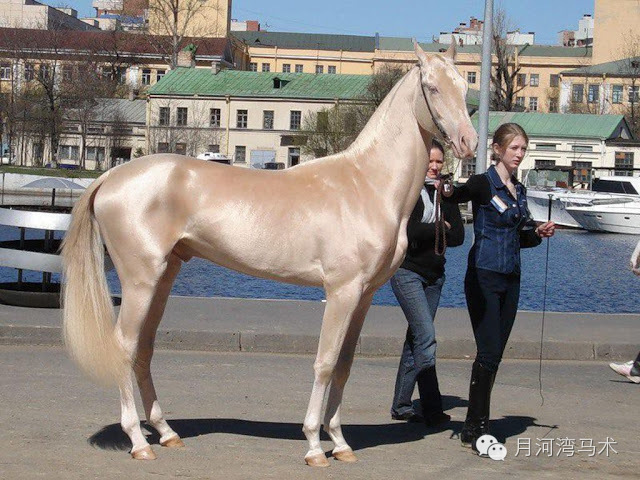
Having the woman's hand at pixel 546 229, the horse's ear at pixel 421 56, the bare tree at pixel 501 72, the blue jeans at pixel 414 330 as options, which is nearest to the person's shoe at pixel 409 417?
the blue jeans at pixel 414 330

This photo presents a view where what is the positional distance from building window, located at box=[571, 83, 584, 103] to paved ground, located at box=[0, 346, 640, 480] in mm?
110734

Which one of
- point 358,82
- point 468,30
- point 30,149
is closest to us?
point 30,149

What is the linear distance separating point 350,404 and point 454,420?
91cm

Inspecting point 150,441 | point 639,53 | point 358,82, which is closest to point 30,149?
point 358,82

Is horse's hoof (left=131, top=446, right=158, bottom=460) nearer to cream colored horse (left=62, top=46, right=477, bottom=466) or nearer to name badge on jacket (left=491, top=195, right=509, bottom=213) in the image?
cream colored horse (left=62, top=46, right=477, bottom=466)

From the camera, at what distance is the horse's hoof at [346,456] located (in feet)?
24.5

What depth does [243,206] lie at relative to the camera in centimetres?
735

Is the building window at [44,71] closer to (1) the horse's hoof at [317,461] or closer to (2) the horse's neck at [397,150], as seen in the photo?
(2) the horse's neck at [397,150]

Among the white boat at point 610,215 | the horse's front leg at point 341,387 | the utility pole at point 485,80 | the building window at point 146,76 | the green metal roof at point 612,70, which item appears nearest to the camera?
the horse's front leg at point 341,387

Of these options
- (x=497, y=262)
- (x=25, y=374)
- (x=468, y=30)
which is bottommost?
(x=25, y=374)

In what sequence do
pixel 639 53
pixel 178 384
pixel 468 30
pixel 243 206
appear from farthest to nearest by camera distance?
pixel 468 30, pixel 639 53, pixel 178 384, pixel 243 206

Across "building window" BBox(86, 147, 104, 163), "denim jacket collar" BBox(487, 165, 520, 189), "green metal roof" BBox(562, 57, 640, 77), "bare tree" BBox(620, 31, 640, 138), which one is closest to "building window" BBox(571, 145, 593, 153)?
"bare tree" BBox(620, 31, 640, 138)

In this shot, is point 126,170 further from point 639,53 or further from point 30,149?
point 639,53

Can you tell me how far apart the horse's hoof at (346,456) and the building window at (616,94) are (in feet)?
363
